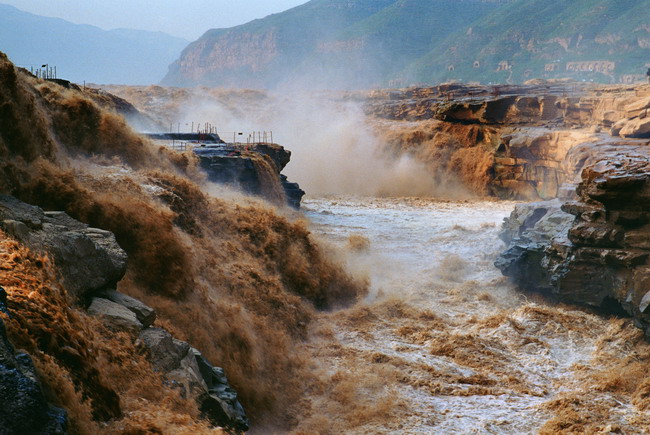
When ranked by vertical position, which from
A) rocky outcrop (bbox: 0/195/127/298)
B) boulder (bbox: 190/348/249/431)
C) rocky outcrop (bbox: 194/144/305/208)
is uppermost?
rocky outcrop (bbox: 194/144/305/208)

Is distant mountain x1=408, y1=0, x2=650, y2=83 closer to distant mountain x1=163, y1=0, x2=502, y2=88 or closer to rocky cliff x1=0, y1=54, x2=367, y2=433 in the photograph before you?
distant mountain x1=163, y1=0, x2=502, y2=88

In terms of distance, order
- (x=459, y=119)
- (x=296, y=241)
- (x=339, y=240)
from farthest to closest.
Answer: (x=459, y=119) < (x=339, y=240) < (x=296, y=241)

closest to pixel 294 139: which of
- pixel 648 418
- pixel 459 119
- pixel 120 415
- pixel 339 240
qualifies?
pixel 459 119

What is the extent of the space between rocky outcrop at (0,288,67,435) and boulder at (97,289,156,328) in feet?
9.08

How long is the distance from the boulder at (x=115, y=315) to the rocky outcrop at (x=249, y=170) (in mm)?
12540

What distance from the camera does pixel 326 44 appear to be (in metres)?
128

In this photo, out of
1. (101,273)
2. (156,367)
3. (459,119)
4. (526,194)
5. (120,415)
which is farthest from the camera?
(459,119)

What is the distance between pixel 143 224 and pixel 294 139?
3217 cm

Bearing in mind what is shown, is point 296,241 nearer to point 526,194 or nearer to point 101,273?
point 101,273

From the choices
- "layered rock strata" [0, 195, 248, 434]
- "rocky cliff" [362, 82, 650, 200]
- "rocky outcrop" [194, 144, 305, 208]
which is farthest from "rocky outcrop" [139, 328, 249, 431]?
"rocky cliff" [362, 82, 650, 200]

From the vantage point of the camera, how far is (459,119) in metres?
35.1

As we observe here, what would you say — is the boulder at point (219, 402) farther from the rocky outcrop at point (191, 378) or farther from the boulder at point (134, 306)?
the boulder at point (134, 306)

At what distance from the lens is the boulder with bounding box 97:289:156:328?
6.93 m

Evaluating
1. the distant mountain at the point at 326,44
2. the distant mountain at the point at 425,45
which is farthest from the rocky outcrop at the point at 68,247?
the distant mountain at the point at 326,44
